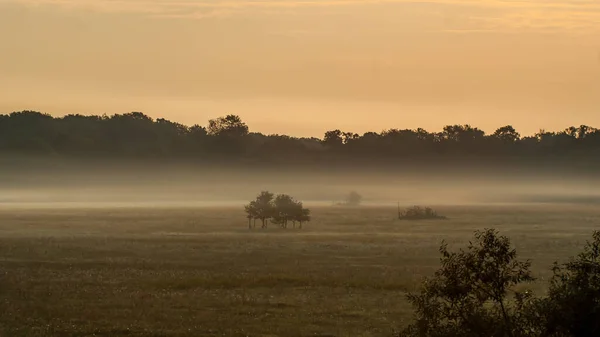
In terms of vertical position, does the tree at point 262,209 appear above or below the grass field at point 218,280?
above

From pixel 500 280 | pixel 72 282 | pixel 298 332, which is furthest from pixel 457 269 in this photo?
pixel 72 282

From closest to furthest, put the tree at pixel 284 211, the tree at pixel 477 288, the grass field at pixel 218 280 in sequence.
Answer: the tree at pixel 477 288
the grass field at pixel 218 280
the tree at pixel 284 211

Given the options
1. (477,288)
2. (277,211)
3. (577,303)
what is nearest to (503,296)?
(477,288)

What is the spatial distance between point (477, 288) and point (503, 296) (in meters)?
0.67

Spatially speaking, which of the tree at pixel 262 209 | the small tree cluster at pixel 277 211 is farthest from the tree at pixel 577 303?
the tree at pixel 262 209

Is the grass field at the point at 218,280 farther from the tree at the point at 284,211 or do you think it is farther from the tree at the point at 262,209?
the tree at the point at 262,209

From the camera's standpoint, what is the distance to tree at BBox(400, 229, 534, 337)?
22.6m

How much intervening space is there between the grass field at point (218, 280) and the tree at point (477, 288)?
1657 cm

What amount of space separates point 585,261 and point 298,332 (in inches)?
777

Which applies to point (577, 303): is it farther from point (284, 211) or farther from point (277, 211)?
point (284, 211)

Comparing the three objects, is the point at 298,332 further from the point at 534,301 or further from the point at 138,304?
the point at 534,301

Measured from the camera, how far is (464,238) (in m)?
102

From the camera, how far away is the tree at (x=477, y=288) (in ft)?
74.1

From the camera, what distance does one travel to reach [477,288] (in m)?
23.2
